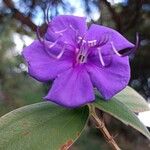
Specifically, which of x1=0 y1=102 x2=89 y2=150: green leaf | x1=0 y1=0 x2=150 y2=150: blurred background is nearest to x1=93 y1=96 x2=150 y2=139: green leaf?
x1=0 y1=102 x2=89 y2=150: green leaf

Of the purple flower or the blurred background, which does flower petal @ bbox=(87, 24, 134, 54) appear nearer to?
the purple flower

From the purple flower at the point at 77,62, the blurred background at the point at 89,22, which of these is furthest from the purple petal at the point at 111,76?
the blurred background at the point at 89,22

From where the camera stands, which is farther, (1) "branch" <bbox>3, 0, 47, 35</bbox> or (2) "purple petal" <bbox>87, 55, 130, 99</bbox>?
(1) "branch" <bbox>3, 0, 47, 35</bbox>

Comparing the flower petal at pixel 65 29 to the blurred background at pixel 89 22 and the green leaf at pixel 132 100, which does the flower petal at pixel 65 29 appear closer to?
the green leaf at pixel 132 100

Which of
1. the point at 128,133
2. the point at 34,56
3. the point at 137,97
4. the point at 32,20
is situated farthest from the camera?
the point at 128,133

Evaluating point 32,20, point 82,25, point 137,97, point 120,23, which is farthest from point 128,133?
point 82,25

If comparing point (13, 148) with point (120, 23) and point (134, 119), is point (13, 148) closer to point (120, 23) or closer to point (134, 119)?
point (134, 119)
